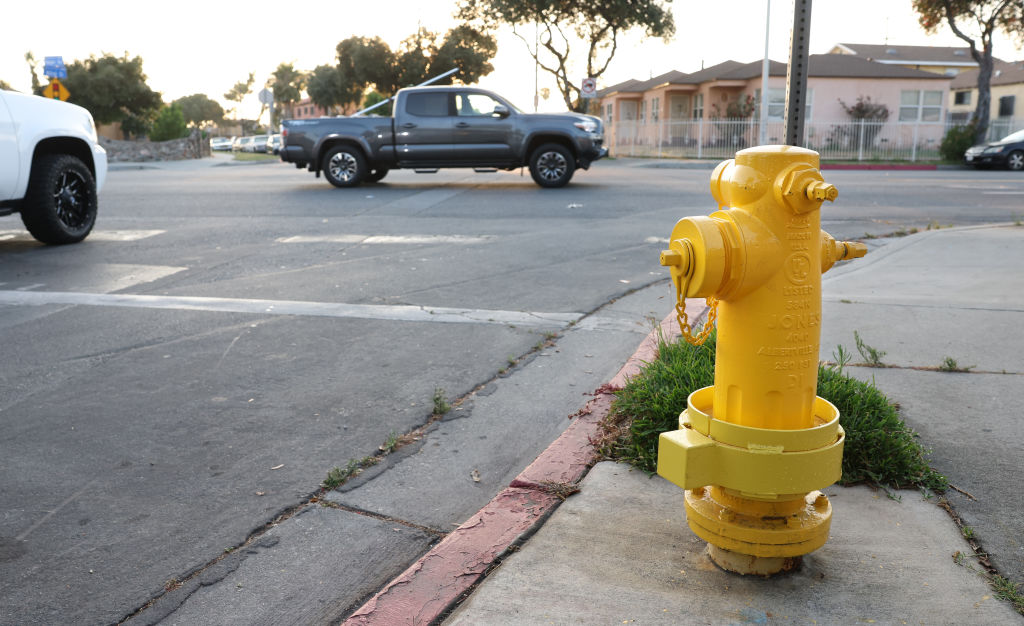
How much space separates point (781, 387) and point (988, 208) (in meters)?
11.2

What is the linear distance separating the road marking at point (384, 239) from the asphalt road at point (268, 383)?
0.05 meters

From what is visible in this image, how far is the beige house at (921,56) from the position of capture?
5269 cm

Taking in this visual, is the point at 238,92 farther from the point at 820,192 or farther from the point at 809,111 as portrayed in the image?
the point at 820,192

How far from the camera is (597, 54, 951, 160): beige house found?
29688 mm

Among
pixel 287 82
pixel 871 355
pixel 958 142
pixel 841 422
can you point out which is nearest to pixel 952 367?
pixel 871 355

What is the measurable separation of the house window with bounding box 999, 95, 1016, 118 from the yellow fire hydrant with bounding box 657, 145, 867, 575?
49.5m

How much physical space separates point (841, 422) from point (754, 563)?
37.4 inches

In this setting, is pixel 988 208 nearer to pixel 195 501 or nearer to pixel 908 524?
pixel 908 524

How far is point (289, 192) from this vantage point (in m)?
14.0

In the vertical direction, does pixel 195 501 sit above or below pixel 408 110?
below

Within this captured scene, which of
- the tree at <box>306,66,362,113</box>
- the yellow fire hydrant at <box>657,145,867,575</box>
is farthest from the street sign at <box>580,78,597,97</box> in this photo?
the tree at <box>306,66,362,113</box>

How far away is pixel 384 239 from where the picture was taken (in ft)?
28.5

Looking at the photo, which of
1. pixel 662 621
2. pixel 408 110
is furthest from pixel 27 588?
pixel 408 110

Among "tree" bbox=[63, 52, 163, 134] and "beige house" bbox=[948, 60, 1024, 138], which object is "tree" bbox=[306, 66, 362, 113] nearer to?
"tree" bbox=[63, 52, 163, 134]
